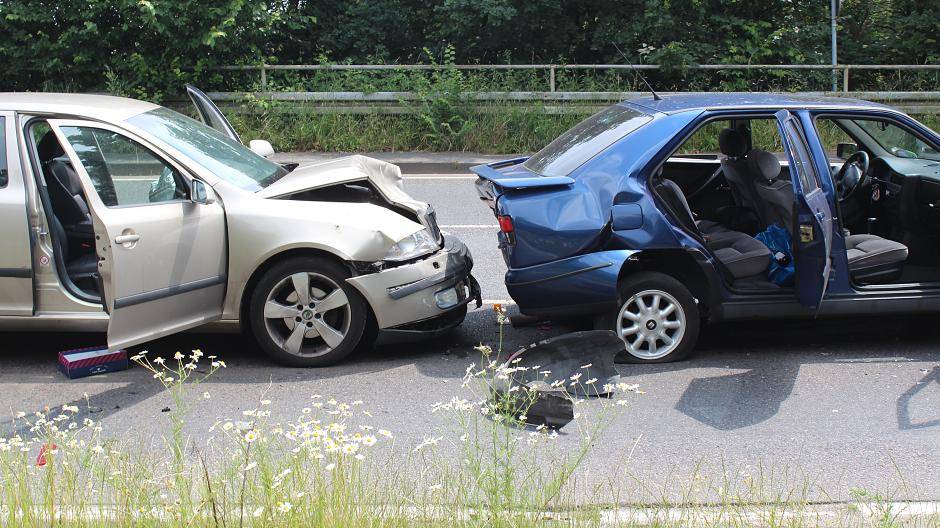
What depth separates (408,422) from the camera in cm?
534

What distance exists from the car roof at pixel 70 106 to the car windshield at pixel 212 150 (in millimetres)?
100

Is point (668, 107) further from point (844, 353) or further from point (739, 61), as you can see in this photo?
point (739, 61)

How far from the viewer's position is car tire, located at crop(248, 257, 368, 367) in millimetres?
6094

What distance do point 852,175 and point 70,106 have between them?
4974 mm

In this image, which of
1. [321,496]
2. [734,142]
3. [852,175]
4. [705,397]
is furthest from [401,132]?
[321,496]

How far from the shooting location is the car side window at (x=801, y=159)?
19.1 ft

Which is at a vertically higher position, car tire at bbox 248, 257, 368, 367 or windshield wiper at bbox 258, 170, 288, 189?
windshield wiper at bbox 258, 170, 288, 189

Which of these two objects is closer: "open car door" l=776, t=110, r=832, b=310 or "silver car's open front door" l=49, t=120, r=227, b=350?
"silver car's open front door" l=49, t=120, r=227, b=350

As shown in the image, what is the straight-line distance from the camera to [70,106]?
6191 mm

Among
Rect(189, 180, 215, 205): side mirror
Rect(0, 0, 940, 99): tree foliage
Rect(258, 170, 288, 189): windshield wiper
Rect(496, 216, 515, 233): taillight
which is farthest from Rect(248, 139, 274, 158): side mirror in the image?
Rect(0, 0, 940, 99): tree foliage

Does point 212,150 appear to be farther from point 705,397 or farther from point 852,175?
point 852,175

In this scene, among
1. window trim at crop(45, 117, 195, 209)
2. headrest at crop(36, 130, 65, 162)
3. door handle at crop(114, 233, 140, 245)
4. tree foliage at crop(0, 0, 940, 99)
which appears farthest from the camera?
tree foliage at crop(0, 0, 940, 99)

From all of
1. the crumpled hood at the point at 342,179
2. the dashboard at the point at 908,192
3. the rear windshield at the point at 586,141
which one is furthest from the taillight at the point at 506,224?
the dashboard at the point at 908,192

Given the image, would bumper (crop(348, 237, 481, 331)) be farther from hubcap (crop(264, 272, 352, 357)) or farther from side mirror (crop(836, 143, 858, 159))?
side mirror (crop(836, 143, 858, 159))
